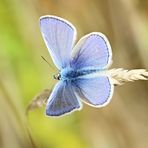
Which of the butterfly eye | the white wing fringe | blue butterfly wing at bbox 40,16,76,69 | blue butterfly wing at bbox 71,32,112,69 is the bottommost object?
the white wing fringe

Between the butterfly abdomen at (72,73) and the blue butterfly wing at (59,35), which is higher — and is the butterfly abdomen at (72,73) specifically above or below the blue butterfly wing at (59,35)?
below

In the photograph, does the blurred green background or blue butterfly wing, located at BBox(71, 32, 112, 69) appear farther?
the blurred green background

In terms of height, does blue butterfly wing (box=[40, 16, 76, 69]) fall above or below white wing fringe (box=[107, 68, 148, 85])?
above

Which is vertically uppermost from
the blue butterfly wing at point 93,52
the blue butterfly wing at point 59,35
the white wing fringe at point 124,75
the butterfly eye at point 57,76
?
Result: the blue butterfly wing at point 59,35

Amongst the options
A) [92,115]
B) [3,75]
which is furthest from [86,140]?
[3,75]

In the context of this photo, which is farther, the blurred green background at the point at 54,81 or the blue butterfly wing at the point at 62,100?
the blurred green background at the point at 54,81
